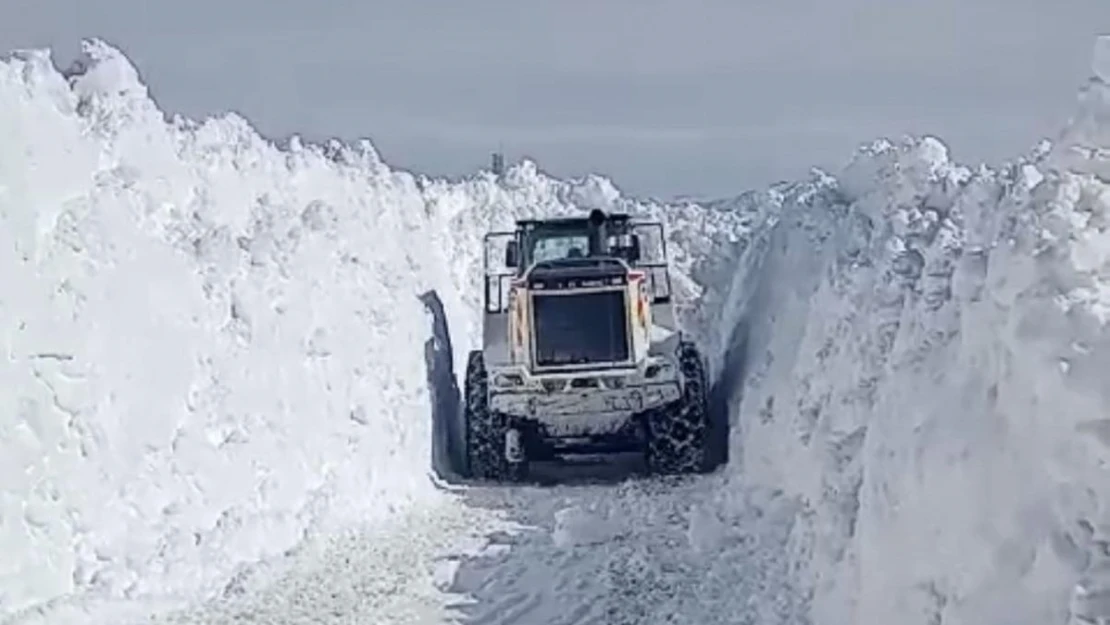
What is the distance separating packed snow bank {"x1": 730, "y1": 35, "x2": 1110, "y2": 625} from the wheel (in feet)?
19.7

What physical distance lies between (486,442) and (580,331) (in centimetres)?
151

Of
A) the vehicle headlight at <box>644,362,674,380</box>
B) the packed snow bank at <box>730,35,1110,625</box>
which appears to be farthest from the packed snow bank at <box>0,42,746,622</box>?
the packed snow bank at <box>730,35,1110,625</box>

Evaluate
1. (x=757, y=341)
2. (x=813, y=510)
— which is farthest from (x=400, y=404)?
(x=813, y=510)

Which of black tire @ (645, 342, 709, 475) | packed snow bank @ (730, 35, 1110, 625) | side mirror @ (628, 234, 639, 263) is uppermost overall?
side mirror @ (628, 234, 639, 263)

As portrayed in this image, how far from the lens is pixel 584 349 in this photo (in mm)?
16547

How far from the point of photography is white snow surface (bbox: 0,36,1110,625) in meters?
6.22

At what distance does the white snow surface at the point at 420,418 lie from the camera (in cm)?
622

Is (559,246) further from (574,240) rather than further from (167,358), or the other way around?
(167,358)

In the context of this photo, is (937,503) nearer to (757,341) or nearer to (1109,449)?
(1109,449)

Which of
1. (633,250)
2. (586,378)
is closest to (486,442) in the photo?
(586,378)

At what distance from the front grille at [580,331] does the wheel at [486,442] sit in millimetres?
855

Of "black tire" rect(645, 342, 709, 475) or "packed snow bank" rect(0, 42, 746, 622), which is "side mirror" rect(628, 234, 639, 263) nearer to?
"black tire" rect(645, 342, 709, 475)

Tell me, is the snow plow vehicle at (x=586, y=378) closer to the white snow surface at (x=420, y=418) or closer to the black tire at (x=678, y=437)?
the black tire at (x=678, y=437)

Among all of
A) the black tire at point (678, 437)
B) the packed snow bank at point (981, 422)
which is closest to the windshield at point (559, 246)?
the black tire at point (678, 437)
